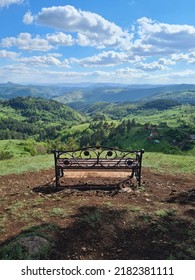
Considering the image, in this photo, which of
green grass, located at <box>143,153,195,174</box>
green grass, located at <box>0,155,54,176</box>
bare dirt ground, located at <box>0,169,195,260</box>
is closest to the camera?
bare dirt ground, located at <box>0,169,195,260</box>

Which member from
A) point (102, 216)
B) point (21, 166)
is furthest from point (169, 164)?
point (102, 216)

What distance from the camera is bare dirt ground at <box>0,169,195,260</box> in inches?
285

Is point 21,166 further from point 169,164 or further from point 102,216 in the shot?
point 102,216

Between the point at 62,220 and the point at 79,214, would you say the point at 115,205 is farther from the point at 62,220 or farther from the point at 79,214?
the point at 62,220

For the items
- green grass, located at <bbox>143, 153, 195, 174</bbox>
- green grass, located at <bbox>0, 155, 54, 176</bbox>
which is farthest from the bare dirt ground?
green grass, located at <bbox>143, 153, 195, 174</bbox>

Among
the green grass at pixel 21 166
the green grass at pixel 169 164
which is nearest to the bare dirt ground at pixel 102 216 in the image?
the green grass at pixel 21 166

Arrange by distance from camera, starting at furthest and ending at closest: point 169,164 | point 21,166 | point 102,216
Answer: point 169,164
point 21,166
point 102,216

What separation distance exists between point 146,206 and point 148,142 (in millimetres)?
134257

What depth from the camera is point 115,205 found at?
33.6ft

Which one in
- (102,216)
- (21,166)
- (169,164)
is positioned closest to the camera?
(102,216)

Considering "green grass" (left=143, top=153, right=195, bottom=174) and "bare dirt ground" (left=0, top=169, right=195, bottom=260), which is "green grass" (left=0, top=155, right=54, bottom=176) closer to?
"bare dirt ground" (left=0, top=169, right=195, bottom=260)

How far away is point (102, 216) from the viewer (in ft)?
29.9

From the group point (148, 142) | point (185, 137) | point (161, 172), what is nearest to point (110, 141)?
point (148, 142)

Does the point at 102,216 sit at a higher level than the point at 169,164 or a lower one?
higher
